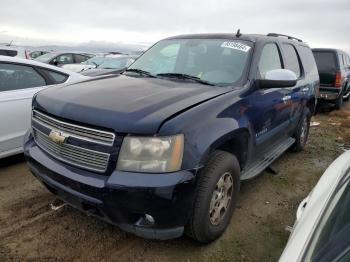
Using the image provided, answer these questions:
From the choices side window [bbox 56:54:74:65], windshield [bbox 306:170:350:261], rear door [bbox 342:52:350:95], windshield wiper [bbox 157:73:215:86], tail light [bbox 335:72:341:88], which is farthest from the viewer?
side window [bbox 56:54:74:65]

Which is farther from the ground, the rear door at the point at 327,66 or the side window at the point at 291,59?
the side window at the point at 291,59

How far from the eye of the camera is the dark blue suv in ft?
8.42

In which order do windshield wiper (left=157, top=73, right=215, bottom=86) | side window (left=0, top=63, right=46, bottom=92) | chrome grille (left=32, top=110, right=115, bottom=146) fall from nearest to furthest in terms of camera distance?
1. chrome grille (left=32, top=110, right=115, bottom=146)
2. windshield wiper (left=157, top=73, right=215, bottom=86)
3. side window (left=0, top=63, right=46, bottom=92)

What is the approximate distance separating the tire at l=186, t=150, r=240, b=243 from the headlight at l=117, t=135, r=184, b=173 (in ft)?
1.01

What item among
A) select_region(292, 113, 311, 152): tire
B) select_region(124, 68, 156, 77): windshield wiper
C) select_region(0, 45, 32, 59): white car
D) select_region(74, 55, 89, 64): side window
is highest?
select_region(124, 68, 156, 77): windshield wiper

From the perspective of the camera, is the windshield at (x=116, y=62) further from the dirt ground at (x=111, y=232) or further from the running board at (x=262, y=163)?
the running board at (x=262, y=163)

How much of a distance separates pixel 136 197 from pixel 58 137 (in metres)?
0.85

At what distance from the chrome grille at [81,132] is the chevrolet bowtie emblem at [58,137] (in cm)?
4

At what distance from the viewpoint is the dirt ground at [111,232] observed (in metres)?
3.03

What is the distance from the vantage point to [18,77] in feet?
15.8

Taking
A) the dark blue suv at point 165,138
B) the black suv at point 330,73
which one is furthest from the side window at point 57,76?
the black suv at point 330,73

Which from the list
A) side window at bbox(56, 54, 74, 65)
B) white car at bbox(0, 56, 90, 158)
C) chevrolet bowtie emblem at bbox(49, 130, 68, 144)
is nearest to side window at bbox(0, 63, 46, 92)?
white car at bbox(0, 56, 90, 158)

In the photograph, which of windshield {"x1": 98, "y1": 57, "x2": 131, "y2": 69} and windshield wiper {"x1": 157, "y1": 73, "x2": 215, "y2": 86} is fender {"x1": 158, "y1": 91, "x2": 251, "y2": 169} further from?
windshield {"x1": 98, "y1": 57, "x2": 131, "y2": 69}

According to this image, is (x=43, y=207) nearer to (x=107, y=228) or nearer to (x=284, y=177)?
(x=107, y=228)
